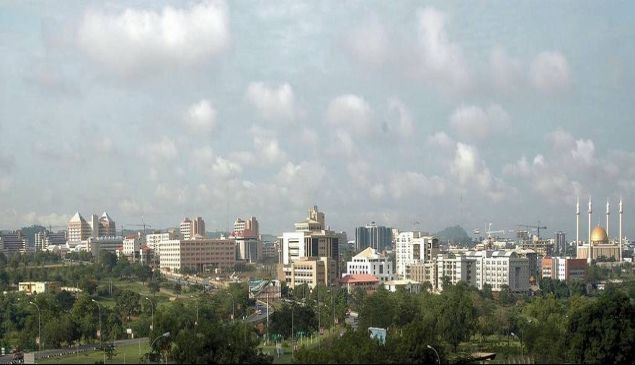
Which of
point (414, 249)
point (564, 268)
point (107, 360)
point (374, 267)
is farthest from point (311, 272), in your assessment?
point (107, 360)

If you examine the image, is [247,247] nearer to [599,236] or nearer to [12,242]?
[12,242]

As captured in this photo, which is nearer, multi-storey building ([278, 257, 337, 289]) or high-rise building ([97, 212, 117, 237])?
multi-storey building ([278, 257, 337, 289])

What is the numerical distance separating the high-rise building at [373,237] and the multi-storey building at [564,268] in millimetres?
57577

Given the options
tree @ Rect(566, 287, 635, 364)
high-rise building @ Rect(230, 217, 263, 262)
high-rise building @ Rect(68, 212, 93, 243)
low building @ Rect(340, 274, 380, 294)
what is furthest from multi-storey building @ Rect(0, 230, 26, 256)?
tree @ Rect(566, 287, 635, 364)

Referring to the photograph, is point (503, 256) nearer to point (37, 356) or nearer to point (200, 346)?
point (37, 356)

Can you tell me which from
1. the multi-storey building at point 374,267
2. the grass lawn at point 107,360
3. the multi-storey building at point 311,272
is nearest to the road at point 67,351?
the grass lawn at point 107,360

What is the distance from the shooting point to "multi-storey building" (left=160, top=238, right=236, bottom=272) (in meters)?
84.1

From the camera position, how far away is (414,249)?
264 feet

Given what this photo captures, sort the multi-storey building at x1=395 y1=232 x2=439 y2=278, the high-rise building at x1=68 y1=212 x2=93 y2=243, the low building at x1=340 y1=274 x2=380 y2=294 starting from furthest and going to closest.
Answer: the high-rise building at x1=68 y1=212 x2=93 y2=243
the multi-storey building at x1=395 y1=232 x2=439 y2=278
the low building at x1=340 y1=274 x2=380 y2=294

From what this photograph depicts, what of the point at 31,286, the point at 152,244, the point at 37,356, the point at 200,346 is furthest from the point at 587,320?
the point at 152,244

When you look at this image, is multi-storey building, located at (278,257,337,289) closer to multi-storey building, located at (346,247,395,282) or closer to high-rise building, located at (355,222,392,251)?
multi-storey building, located at (346,247,395,282)

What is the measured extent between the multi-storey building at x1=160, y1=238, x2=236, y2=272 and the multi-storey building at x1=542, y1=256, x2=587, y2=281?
1216 inches

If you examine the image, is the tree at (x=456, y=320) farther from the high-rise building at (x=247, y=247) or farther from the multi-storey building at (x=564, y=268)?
the high-rise building at (x=247, y=247)

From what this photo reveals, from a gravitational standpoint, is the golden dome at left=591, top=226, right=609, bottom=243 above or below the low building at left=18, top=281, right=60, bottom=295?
above
